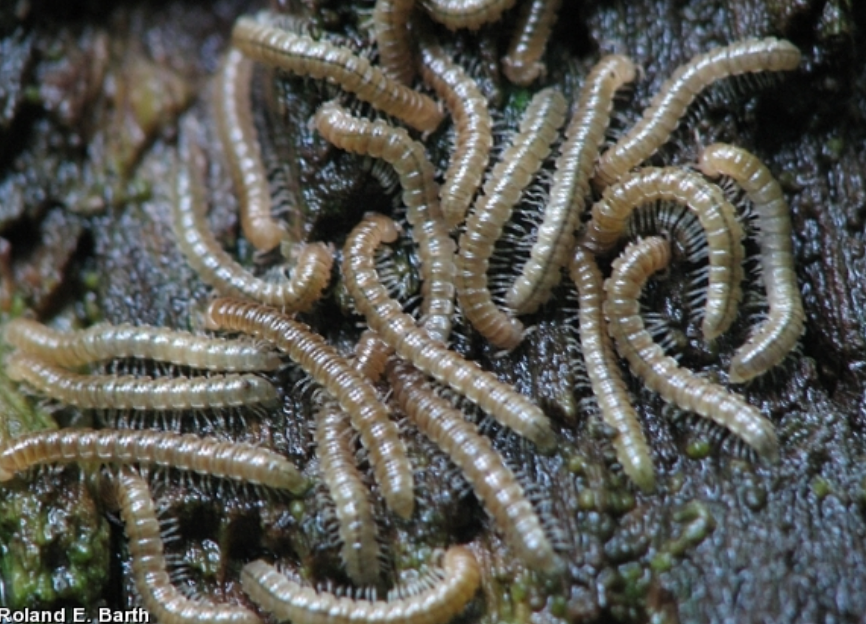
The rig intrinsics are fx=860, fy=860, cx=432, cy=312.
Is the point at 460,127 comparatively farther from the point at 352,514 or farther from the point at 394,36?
the point at 352,514

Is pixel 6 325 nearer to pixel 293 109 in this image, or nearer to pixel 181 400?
pixel 181 400

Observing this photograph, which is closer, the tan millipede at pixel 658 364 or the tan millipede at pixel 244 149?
the tan millipede at pixel 658 364

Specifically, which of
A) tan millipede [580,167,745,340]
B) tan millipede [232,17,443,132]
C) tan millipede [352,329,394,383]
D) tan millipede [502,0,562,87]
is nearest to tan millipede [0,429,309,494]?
tan millipede [352,329,394,383]

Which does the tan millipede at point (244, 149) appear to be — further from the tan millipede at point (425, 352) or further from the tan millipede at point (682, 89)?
the tan millipede at point (682, 89)

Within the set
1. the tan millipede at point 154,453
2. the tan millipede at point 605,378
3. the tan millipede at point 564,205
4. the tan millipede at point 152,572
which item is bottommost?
the tan millipede at point 152,572

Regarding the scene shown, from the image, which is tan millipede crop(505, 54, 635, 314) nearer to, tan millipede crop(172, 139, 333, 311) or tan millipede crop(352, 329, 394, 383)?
tan millipede crop(352, 329, 394, 383)

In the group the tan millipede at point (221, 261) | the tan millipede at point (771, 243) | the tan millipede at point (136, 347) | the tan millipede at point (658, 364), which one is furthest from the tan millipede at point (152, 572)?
the tan millipede at point (771, 243)
